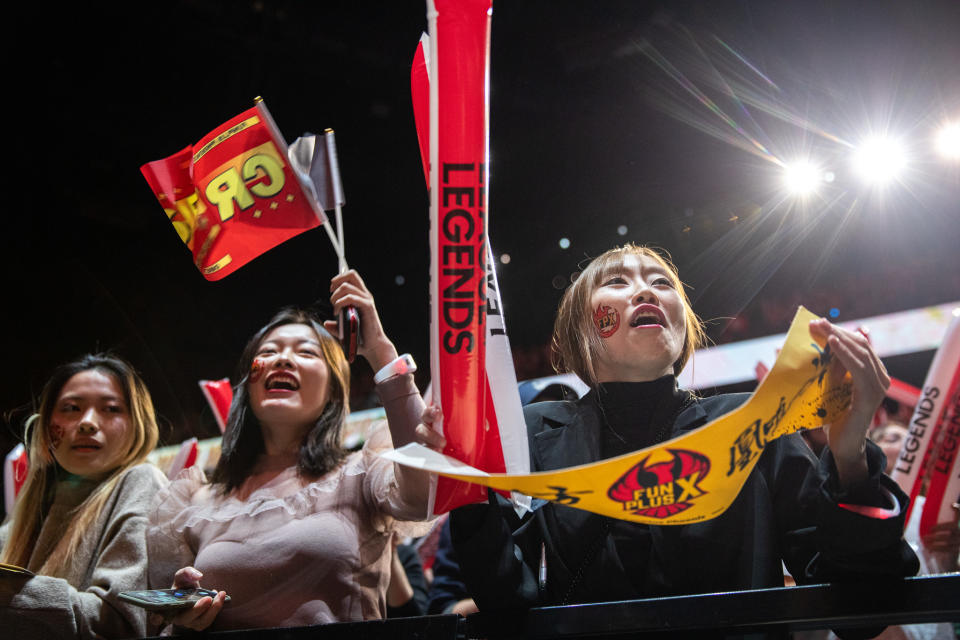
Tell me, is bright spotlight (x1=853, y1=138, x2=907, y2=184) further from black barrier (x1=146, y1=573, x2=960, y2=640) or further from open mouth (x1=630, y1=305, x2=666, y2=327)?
black barrier (x1=146, y1=573, x2=960, y2=640)

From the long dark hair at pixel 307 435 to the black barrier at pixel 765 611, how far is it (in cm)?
79

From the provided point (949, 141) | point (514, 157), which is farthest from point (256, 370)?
point (949, 141)

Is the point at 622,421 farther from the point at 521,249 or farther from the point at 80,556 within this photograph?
the point at 80,556

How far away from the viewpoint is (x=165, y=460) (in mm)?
4023

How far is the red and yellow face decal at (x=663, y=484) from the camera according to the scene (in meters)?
1.07

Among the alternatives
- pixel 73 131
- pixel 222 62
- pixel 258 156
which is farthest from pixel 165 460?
pixel 258 156

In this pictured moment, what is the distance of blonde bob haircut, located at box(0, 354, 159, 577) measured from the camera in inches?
79.5

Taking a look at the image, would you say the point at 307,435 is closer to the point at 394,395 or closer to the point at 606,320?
the point at 394,395

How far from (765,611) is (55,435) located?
1.93 meters

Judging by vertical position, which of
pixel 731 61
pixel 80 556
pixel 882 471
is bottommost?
pixel 80 556

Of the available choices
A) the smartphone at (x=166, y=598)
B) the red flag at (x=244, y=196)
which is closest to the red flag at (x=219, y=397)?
the red flag at (x=244, y=196)

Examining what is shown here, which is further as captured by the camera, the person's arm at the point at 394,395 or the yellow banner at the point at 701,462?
the person's arm at the point at 394,395

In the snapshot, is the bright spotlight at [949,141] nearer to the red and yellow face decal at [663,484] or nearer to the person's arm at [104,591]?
the red and yellow face decal at [663,484]

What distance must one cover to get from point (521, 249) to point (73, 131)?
2.99 metres
